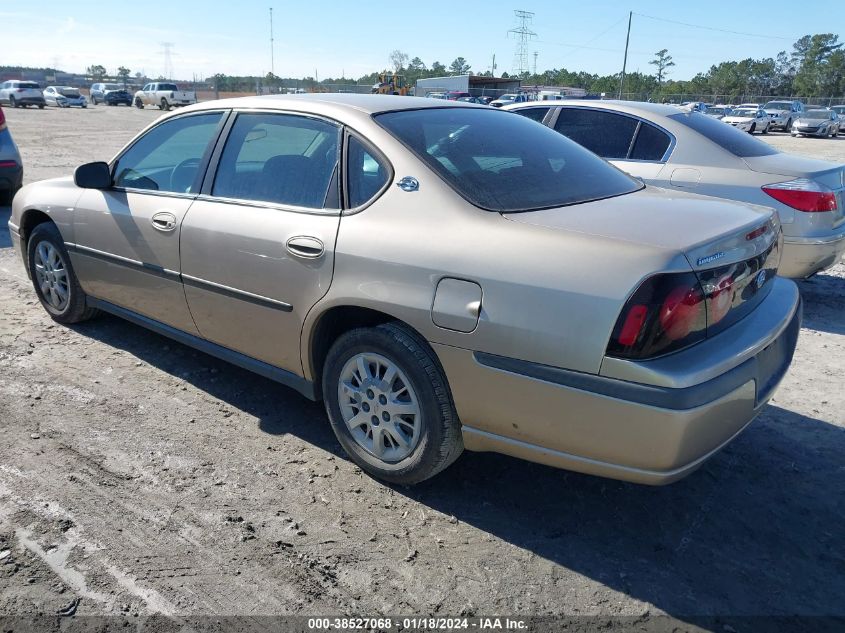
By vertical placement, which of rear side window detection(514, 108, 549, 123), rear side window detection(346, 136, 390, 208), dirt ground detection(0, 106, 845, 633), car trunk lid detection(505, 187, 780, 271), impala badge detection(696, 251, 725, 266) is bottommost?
dirt ground detection(0, 106, 845, 633)

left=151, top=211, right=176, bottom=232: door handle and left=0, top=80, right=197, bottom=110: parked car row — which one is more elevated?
left=0, top=80, right=197, bottom=110: parked car row

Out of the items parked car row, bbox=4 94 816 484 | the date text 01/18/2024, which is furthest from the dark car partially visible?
the date text 01/18/2024

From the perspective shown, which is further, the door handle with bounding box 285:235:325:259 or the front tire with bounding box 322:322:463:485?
the door handle with bounding box 285:235:325:259

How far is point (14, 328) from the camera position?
4879 mm

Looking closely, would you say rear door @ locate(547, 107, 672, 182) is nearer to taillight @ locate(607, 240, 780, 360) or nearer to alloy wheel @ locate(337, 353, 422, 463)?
taillight @ locate(607, 240, 780, 360)

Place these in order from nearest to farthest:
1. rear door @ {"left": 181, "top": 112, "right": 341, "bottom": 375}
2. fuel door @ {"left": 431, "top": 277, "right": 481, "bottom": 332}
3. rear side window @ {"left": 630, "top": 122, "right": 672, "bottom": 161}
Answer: fuel door @ {"left": 431, "top": 277, "right": 481, "bottom": 332} → rear door @ {"left": 181, "top": 112, "right": 341, "bottom": 375} → rear side window @ {"left": 630, "top": 122, "right": 672, "bottom": 161}

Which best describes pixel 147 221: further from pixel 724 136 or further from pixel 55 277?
pixel 724 136

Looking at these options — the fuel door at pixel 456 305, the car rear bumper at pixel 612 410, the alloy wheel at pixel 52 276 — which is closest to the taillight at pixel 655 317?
the car rear bumper at pixel 612 410

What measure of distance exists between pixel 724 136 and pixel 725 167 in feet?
1.41

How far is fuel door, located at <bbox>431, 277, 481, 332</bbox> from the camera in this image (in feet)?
8.18

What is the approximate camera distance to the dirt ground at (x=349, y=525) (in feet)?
7.76

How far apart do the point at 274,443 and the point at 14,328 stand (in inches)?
107

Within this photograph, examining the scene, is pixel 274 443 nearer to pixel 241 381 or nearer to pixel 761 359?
pixel 241 381

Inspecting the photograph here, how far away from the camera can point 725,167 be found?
17.6 feet
